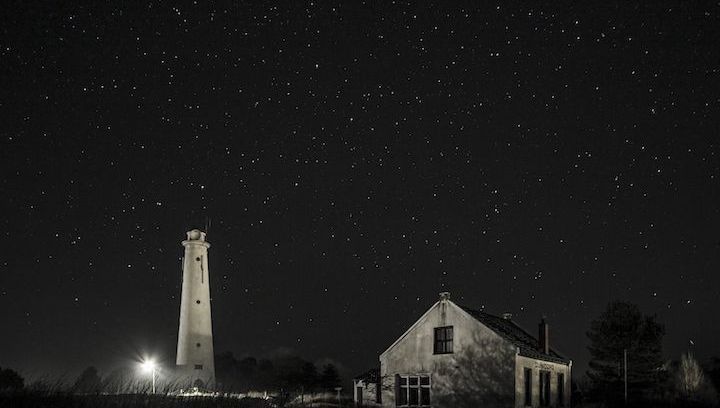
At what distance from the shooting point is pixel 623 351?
162 ft

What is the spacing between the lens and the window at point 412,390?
37188 millimetres

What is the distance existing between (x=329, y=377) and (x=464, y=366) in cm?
3071

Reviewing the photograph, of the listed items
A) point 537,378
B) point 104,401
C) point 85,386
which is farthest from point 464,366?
point 85,386

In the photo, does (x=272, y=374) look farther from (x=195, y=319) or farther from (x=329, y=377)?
(x=195, y=319)

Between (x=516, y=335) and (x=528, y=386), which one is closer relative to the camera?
(x=528, y=386)

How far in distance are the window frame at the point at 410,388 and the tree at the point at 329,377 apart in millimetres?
25007

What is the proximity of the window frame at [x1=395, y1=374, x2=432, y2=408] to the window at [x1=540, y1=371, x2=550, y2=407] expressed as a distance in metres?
5.90

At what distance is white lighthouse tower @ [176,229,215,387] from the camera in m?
49.4

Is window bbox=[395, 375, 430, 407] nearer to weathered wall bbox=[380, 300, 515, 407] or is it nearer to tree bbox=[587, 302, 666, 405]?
weathered wall bbox=[380, 300, 515, 407]

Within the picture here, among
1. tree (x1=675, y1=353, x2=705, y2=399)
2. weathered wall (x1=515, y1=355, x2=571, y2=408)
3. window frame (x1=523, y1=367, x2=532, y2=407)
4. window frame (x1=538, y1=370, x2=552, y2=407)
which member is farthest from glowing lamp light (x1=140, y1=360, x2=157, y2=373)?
tree (x1=675, y1=353, x2=705, y2=399)

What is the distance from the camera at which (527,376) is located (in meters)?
35.8

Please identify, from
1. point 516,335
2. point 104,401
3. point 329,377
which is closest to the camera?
point 104,401

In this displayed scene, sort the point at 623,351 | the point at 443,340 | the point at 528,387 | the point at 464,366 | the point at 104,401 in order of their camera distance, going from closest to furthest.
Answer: the point at 104,401 → the point at 528,387 → the point at 464,366 → the point at 443,340 → the point at 623,351

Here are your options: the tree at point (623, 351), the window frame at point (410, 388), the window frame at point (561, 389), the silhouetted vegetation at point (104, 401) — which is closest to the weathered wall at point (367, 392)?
the window frame at point (410, 388)
